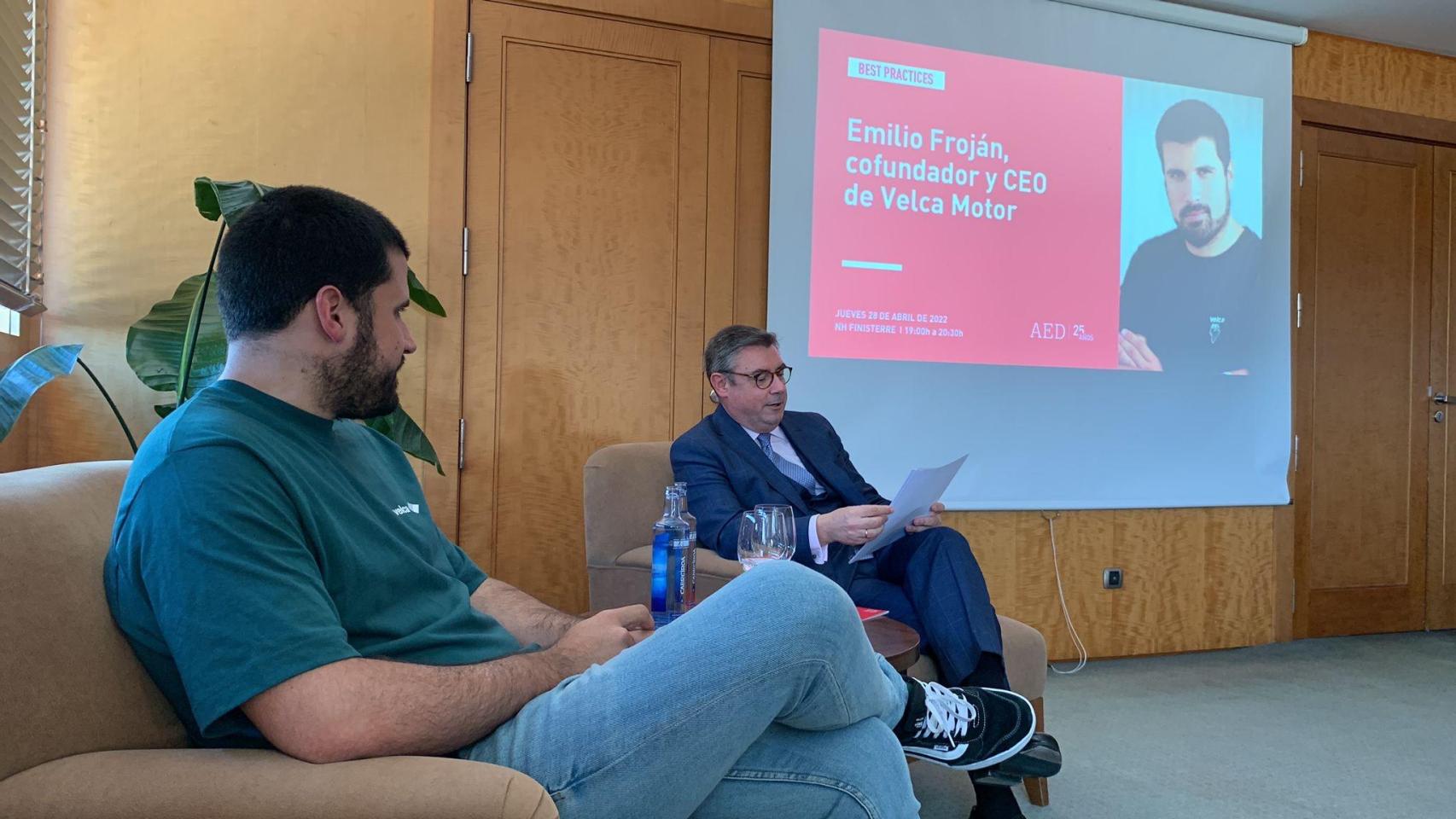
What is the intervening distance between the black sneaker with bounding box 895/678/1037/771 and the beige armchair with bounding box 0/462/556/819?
81cm

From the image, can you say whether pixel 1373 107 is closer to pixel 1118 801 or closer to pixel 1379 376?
pixel 1379 376

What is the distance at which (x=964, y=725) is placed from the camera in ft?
5.53

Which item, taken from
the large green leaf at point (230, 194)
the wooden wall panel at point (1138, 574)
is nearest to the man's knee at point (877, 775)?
the large green leaf at point (230, 194)

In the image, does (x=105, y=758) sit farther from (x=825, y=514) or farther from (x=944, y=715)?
(x=825, y=514)

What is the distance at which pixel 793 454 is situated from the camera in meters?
2.80

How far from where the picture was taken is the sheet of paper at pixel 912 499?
2.18 m

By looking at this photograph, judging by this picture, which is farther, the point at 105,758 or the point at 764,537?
the point at 764,537

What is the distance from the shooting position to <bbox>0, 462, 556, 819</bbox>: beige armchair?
91 centimetres

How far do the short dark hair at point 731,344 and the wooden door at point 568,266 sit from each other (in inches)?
29.7

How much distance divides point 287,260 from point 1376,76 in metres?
5.01

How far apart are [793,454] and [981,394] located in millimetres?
1281

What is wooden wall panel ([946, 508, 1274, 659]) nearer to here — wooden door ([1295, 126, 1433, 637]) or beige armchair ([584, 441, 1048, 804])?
wooden door ([1295, 126, 1433, 637])

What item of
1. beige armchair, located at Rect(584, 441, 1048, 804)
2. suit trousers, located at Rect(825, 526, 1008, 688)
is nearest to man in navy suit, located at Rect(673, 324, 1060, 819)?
suit trousers, located at Rect(825, 526, 1008, 688)

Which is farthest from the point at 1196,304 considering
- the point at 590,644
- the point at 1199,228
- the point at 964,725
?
the point at 590,644
